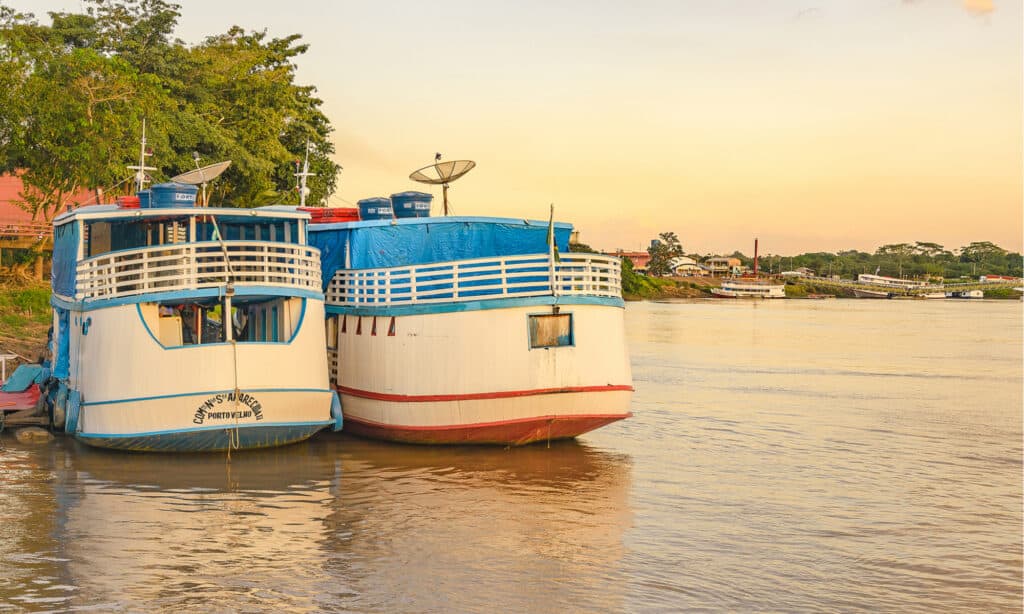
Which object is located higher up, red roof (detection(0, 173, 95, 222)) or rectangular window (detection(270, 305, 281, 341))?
red roof (detection(0, 173, 95, 222))

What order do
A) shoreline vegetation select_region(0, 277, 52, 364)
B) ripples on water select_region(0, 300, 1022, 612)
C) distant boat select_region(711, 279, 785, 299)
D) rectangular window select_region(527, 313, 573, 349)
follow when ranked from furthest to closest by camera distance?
distant boat select_region(711, 279, 785, 299), shoreline vegetation select_region(0, 277, 52, 364), rectangular window select_region(527, 313, 573, 349), ripples on water select_region(0, 300, 1022, 612)

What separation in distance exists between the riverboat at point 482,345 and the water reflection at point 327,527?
25.6 inches

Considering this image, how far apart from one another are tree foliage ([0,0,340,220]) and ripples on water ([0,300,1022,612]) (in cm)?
1614

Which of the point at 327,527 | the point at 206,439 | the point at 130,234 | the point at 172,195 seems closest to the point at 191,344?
the point at 206,439

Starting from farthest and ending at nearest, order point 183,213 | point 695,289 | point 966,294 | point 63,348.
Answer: point 966,294 → point 695,289 → point 63,348 → point 183,213

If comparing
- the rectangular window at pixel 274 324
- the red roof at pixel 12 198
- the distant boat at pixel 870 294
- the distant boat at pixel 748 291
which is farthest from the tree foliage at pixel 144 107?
the distant boat at pixel 870 294

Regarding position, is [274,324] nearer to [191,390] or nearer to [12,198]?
[191,390]

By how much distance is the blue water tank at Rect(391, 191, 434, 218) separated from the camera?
71.6ft

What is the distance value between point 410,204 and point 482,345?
15.6ft

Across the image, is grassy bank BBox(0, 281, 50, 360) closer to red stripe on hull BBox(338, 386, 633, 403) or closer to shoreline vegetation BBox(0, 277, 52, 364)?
shoreline vegetation BBox(0, 277, 52, 364)

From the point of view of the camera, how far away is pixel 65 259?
2058 cm

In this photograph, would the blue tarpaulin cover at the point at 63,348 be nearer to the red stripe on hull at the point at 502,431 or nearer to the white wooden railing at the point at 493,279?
the white wooden railing at the point at 493,279

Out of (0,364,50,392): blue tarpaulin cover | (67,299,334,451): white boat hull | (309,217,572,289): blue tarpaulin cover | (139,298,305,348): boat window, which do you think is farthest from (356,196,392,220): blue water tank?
(0,364,50,392): blue tarpaulin cover

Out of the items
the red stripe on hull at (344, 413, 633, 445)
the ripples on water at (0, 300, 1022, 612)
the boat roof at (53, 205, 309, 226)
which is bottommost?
the ripples on water at (0, 300, 1022, 612)
